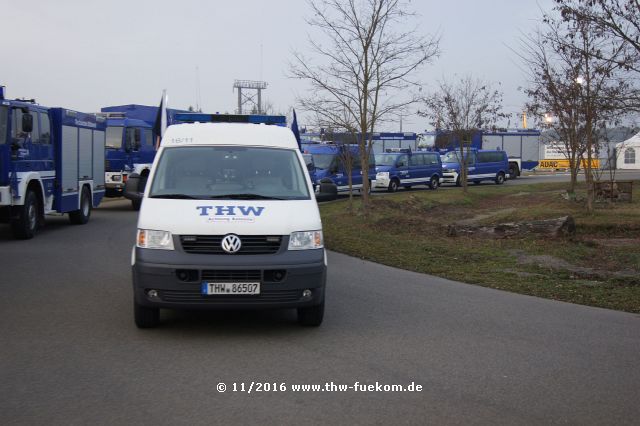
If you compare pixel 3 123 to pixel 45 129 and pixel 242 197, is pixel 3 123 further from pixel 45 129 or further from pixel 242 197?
pixel 242 197

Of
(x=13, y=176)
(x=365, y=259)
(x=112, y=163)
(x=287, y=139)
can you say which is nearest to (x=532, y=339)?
(x=287, y=139)

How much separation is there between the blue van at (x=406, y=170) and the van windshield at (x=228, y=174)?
94.2ft

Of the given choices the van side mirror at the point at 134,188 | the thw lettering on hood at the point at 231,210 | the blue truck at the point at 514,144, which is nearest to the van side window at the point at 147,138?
the van side mirror at the point at 134,188

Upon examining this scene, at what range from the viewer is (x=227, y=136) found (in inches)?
336

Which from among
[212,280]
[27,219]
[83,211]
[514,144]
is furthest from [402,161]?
[212,280]

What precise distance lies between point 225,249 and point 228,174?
1396 millimetres

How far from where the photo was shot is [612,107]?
1248cm

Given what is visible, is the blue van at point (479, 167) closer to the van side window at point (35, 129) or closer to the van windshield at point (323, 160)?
the van windshield at point (323, 160)

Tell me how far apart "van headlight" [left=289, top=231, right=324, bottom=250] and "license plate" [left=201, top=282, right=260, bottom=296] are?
1.75 feet

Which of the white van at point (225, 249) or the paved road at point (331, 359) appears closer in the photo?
the paved road at point (331, 359)

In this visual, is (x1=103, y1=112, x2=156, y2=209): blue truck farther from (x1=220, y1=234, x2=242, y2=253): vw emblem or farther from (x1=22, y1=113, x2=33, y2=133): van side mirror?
(x1=220, y1=234, x2=242, y2=253): vw emblem

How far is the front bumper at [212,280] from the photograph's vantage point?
6863 mm

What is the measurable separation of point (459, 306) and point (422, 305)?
443mm

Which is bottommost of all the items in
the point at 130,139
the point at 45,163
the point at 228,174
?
the point at 228,174
